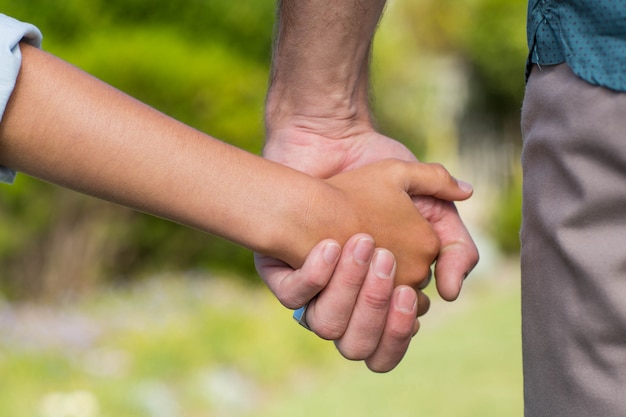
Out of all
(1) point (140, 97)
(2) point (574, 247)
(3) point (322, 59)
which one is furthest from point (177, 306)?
(2) point (574, 247)

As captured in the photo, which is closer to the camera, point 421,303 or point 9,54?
point 9,54

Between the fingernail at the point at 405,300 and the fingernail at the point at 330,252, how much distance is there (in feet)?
0.59

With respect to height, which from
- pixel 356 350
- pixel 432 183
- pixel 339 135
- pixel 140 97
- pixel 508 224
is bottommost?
pixel 356 350

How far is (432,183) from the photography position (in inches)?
70.0

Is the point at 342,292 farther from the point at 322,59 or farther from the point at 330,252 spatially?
the point at 322,59

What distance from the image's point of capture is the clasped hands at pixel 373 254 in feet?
5.20

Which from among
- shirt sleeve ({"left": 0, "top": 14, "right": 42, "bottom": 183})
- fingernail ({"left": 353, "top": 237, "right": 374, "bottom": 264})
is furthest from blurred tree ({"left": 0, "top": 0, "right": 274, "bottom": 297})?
shirt sleeve ({"left": 0, "top": 14, "right": 42, "bottom": 183})

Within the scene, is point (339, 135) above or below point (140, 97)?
below

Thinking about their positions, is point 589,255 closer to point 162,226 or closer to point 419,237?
point 419,237

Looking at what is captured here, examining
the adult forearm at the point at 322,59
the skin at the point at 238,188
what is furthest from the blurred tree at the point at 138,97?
the skin at the point at 238,188

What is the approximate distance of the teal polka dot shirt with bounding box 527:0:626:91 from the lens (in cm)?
117

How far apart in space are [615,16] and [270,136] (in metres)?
0.92

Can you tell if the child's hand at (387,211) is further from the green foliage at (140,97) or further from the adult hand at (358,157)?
the green foliage at (140,97)

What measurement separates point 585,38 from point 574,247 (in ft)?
0.91
